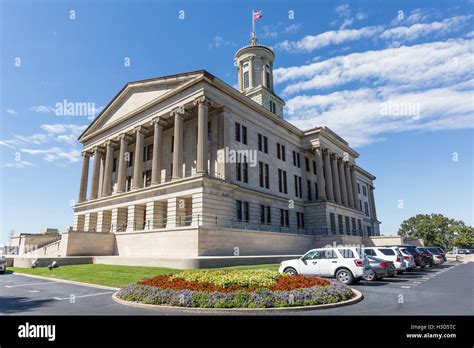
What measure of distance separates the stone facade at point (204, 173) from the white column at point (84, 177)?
146 mm

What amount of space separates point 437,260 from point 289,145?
2340 centimetres

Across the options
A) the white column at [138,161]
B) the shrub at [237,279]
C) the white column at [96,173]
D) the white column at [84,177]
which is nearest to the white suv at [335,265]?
the shrub at [237,279]

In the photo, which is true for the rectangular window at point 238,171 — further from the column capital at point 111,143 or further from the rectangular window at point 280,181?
the column capital at point 111,143

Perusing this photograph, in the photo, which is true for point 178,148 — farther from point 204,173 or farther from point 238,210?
point 238,210

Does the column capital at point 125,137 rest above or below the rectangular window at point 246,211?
above

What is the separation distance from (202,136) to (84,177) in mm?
24490

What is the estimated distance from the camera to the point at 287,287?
35.7 ft

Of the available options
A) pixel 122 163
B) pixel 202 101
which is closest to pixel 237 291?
pixel 202 101

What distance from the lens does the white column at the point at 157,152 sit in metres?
33.4

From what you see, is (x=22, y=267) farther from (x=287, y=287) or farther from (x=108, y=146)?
(x=287, y=287)

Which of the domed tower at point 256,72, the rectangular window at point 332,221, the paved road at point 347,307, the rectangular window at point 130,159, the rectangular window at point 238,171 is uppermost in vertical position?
the domed tower at point 256,72

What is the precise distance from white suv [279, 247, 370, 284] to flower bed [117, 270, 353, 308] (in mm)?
3168
